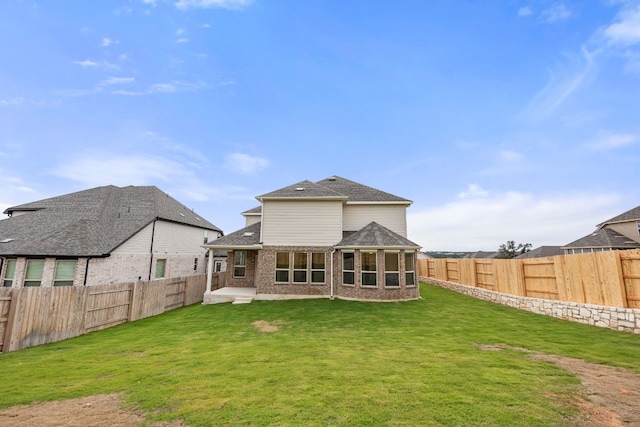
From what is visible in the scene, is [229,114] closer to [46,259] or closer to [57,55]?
[57,55]

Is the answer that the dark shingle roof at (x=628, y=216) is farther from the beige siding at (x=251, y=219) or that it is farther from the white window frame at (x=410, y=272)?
the beige siding at (x=251, y=219)

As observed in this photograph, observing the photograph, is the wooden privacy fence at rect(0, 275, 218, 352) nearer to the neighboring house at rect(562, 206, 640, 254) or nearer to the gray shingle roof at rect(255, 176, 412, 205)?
the gray shingle roof at rect(255, 176, 412, 205)

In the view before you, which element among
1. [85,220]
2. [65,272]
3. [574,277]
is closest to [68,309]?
[65,272]

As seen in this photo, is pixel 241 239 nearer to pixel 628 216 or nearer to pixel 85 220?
pixel 85 220

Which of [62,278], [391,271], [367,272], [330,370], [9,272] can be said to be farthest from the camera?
[9,272]

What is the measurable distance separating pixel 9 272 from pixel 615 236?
53370mm

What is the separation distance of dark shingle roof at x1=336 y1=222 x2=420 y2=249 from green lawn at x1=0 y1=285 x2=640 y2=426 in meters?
4.99

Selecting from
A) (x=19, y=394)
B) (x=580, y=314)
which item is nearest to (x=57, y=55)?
(x=19, y=394)

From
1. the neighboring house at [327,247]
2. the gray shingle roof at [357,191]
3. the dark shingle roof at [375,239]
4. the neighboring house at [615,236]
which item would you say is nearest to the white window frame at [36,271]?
the neighboring house at [327,247]

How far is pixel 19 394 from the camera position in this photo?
477 centimetres

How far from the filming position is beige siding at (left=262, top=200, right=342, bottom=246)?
16.6 metres

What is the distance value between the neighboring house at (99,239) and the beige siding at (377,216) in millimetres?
14965

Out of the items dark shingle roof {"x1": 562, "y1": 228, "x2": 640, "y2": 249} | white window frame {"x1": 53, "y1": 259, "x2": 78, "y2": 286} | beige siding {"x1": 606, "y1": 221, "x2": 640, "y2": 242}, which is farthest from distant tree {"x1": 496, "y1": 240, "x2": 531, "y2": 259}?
white window frame {"x1": 53, "y1": 259, "x2": 78, "y2": 286}

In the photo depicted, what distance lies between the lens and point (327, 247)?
1645 cm
